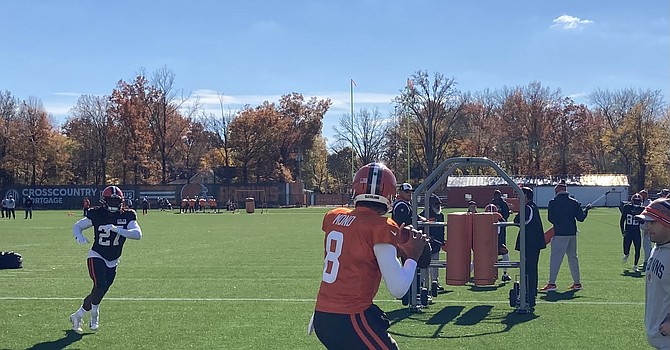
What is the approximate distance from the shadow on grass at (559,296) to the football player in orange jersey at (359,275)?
872 cm

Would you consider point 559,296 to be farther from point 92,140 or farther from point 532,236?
point 92,140

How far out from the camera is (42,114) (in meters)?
80.6

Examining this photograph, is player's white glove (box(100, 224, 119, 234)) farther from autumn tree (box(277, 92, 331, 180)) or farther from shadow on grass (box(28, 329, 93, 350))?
autumn tree (box(277, 92, 331, 180))

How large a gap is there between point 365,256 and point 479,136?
271 ft

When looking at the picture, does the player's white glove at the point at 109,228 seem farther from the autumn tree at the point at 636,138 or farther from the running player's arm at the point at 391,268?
the autumn tree at the point at 636,138

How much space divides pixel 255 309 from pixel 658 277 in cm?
Result: 763

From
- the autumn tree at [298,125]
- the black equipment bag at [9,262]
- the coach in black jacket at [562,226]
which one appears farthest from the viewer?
the autumn tree at [298,125]

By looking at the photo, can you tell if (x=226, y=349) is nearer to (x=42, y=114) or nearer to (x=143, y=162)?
(x=143, y=162)

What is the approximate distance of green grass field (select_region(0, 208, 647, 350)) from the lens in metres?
9.49

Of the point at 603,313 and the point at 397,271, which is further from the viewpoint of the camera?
the point at 603,313

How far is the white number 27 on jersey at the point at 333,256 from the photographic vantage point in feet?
16.5

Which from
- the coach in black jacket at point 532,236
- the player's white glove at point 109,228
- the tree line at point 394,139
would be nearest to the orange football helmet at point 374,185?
the player's white glove at point 109,228

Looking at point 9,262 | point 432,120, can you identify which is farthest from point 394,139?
→ point 9,262

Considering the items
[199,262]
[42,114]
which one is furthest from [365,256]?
[42,114]
